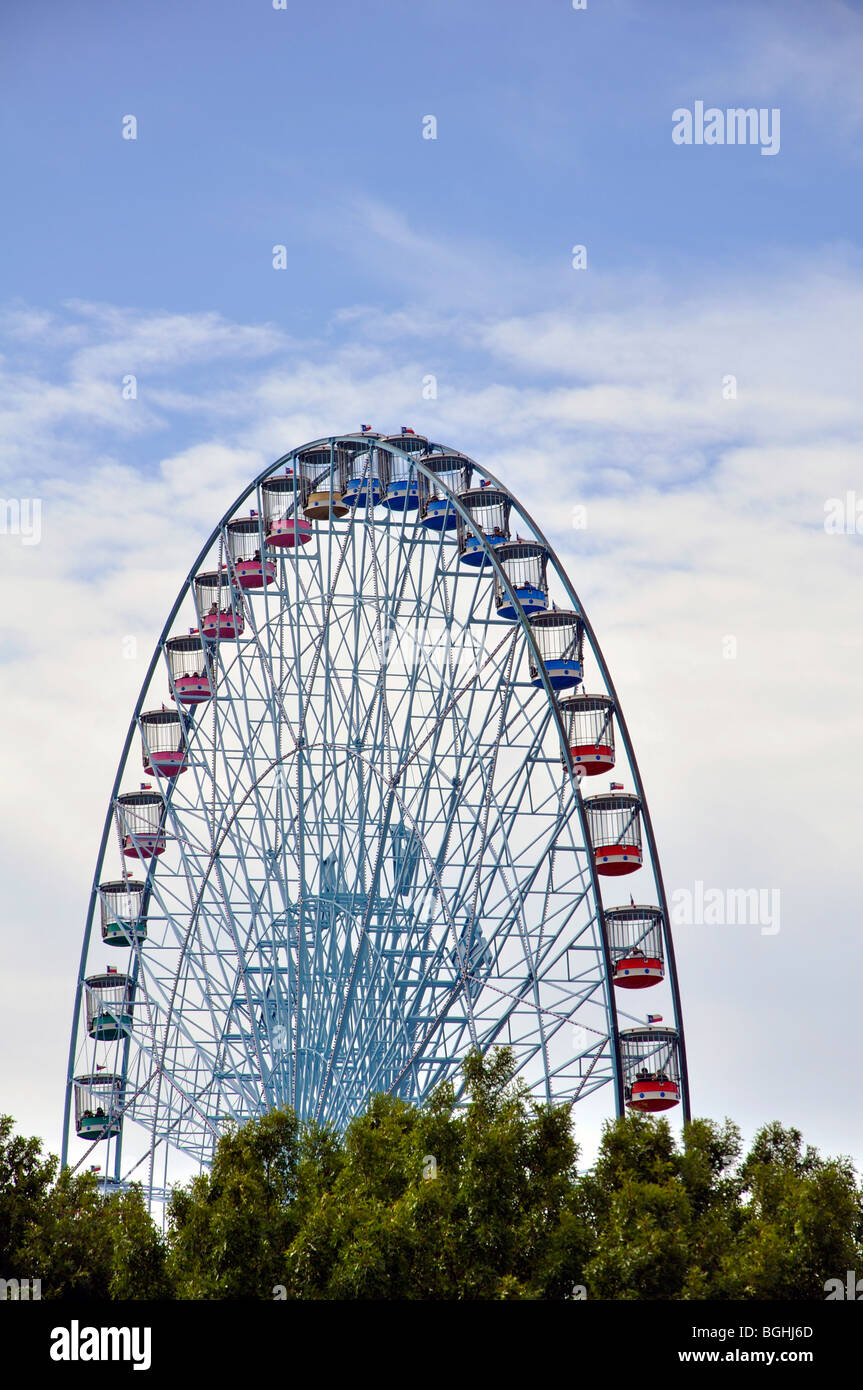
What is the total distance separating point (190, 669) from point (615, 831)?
47.8ft

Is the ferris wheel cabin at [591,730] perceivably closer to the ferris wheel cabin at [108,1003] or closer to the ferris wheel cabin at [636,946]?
the ferris wheel cabin at [636,946]

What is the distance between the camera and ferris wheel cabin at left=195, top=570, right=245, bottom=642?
43.7 metres

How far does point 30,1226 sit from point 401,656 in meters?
13.8

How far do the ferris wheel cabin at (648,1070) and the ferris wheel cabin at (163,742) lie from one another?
1599 cm

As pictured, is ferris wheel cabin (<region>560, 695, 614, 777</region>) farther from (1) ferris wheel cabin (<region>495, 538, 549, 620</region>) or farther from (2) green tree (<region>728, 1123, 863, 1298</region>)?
(2) green tree (<region>728, 1123, 863, 1298</region>)

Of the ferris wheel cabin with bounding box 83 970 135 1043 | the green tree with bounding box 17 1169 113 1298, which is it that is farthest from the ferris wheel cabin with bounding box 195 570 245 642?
the green tree with bounding box 17 1169 113 1298

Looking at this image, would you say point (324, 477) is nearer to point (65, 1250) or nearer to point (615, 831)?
point (615, 831)

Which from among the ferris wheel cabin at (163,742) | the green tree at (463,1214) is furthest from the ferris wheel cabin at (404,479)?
the green tree at (463,1214)

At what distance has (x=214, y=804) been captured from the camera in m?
41.0

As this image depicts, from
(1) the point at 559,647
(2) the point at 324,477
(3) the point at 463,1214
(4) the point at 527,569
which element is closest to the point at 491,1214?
(3) the point at 463,1214
